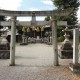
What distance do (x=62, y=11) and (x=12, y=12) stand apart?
2.38 metres

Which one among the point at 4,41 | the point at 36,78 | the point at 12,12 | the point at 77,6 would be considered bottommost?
the point at 36,78

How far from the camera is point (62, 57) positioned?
14.0m

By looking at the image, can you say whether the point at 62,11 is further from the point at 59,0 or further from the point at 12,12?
the point at 59,0

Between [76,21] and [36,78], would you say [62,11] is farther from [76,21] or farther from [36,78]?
[76,21]

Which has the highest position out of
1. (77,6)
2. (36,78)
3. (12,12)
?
(77,6)

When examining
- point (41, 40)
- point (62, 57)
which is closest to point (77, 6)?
point (41, 40)

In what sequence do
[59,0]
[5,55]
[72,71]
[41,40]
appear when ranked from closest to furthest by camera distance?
[72,71] → [5,55] → [59,0] → [41,40]

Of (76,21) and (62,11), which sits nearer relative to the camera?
(62,11)

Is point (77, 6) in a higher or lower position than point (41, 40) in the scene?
higher

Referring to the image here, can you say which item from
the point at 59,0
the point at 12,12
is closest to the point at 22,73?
the point at 12,12

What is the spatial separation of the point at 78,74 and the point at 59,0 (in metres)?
25.6

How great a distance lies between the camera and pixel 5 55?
1392cm

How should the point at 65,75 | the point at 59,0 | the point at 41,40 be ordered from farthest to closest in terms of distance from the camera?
the point at 41,40
the point at 59,0
the point at 65,75

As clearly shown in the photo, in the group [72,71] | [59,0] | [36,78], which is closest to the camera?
[36,78]
